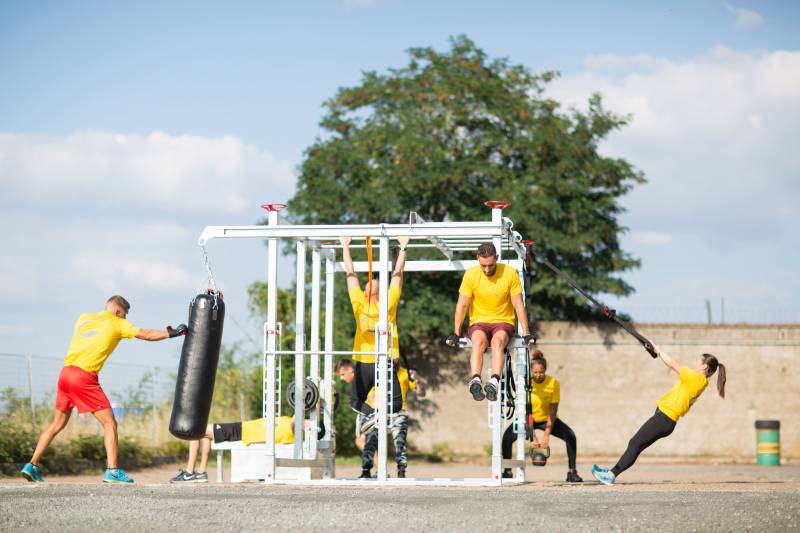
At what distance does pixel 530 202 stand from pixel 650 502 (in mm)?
18877

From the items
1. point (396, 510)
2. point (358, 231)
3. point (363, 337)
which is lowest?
point (396, 510)

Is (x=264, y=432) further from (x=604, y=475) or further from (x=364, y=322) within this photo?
(x=604, y=475)

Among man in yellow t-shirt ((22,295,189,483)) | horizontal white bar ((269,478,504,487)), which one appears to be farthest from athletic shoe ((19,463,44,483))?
horizontal white bar ((269,478,504,487))

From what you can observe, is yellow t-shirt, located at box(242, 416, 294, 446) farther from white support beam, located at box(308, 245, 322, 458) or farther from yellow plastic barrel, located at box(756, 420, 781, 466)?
yellow plastic barrel, located at box(756, 420, 781, 466)

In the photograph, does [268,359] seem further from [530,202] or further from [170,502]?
[530,202]

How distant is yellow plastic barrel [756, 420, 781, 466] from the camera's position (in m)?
25.2

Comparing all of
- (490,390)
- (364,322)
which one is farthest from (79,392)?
(490,390)

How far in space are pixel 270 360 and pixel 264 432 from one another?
0.94 m

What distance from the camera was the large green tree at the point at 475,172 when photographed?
2773cm

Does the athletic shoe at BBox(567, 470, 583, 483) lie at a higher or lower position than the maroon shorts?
lower

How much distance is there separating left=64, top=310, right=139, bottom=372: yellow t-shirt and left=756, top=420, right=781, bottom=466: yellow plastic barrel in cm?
1656

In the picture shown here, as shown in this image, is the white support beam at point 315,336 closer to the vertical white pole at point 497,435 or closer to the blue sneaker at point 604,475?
the vertical white pole at point 497,435

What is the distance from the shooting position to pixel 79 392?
12.5 meters

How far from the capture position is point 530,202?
2770 centimetres
